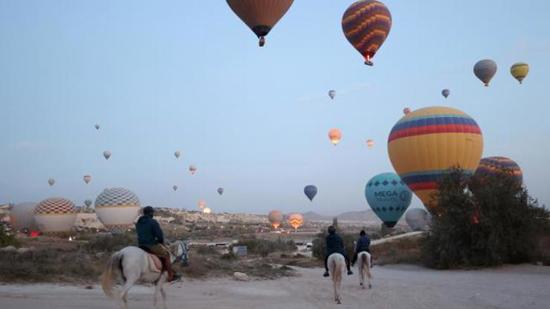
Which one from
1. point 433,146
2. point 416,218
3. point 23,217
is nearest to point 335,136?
point 416,218

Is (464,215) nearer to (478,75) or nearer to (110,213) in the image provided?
(478,75)

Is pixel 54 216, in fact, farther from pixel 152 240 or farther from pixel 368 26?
pixel 152 240

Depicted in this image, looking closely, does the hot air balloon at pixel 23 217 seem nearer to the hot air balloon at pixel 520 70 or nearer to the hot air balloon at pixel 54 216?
the hot air balloon at pixel 54 216

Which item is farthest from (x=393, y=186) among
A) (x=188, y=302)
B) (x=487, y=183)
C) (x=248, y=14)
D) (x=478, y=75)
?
(x=188, y=302)

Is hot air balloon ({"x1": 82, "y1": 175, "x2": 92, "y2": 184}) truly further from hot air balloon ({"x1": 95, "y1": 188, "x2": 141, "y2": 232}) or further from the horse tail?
the horse tail

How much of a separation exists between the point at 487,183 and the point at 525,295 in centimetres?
1207

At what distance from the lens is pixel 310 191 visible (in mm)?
72188

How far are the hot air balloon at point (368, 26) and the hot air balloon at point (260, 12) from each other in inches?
358

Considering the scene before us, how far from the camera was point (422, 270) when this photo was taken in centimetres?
2377

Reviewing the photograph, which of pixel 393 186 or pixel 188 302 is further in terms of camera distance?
pixel 393 186

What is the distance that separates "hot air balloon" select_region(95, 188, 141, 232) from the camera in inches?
2057

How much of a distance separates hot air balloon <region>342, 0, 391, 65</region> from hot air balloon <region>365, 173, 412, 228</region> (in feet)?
57.0

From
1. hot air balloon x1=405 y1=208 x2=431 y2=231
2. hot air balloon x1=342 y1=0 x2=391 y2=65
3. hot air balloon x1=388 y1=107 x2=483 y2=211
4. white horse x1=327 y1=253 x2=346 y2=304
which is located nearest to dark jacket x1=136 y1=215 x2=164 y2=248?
white horse x1=327 y1=253 x2=346 y2=304

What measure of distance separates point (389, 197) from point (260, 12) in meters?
27.6
